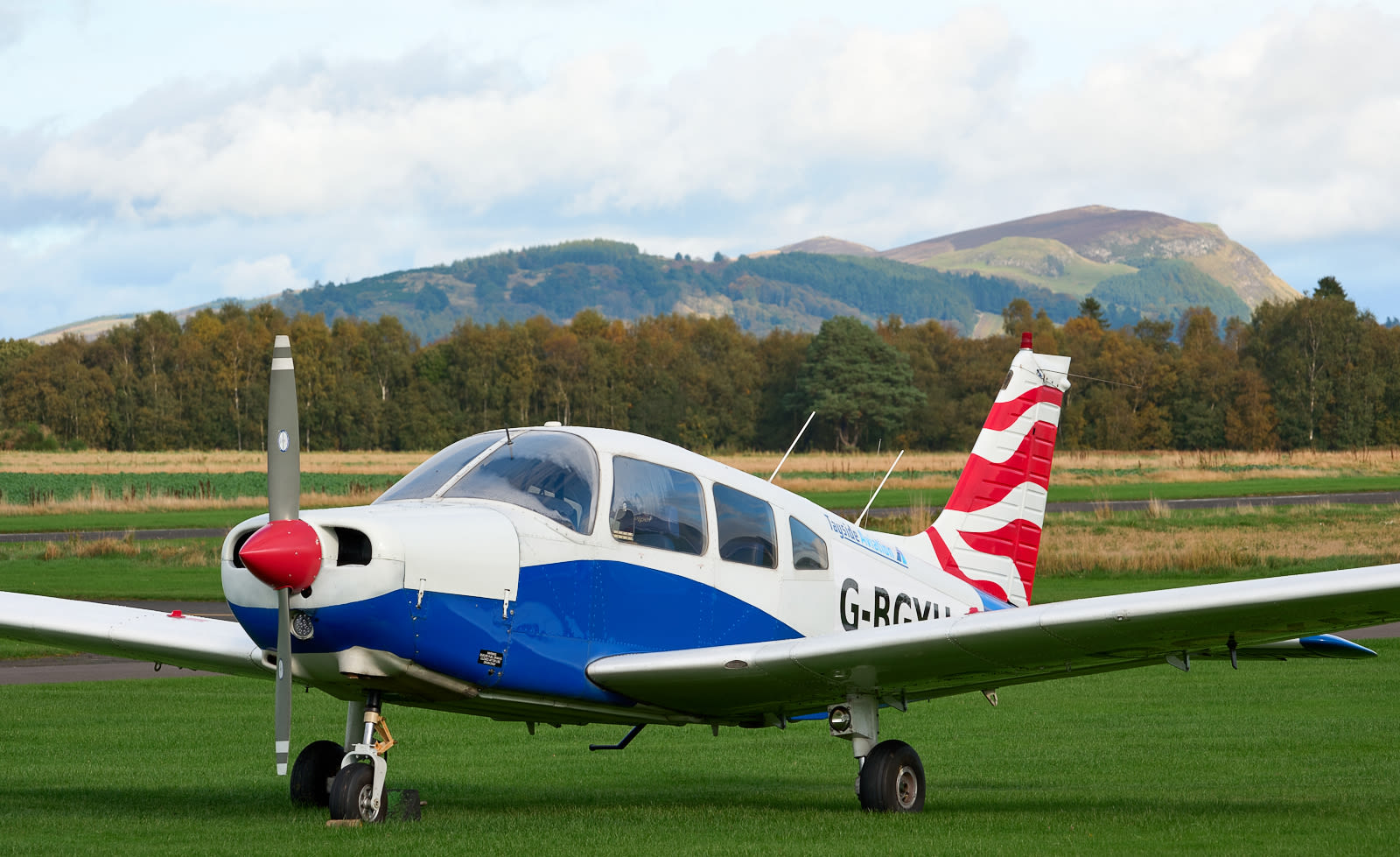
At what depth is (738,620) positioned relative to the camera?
959 centimetres

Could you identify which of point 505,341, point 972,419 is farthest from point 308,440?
A: point 972,419

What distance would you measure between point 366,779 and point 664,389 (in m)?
109

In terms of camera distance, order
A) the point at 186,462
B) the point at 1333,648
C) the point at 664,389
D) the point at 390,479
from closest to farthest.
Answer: the point at 1333,648
the point at 390,479
the point at 186,462
the point at 664,389

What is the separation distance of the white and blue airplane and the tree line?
96.5 meters

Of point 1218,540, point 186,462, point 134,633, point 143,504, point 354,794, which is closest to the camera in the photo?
point 354,794

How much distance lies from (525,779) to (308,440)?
105490mm

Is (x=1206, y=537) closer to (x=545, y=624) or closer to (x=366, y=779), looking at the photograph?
(x=545, y=624)

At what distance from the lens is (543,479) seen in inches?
344

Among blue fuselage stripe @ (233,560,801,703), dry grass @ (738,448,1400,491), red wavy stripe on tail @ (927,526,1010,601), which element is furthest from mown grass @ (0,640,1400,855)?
dry grass @ (738,448,1400,491)

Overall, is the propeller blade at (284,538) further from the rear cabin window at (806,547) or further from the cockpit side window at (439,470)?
the rear cabin window at (806,547)

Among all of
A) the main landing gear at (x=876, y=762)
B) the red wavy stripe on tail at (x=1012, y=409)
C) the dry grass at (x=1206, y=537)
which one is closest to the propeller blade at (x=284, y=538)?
the main landing gear at (x=876, y=762)

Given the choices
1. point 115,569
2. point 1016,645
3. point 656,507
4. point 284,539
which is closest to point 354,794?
point 284,539

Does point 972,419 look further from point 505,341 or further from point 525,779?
point 525,779

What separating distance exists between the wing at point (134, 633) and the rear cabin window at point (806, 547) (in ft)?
12.0
